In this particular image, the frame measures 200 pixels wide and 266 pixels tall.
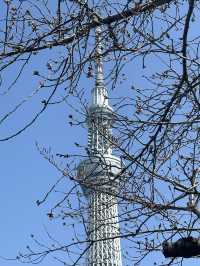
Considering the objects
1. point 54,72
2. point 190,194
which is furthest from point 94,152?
point 54,72

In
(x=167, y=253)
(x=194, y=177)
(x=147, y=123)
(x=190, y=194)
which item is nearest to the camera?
(x=167, y=253)

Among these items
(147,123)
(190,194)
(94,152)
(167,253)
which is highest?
(94,152)

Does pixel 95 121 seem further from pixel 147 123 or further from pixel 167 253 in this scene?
pixel 167 253

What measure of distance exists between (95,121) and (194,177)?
1.07m

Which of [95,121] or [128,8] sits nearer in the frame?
[128,8]

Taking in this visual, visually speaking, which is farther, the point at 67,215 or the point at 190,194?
the point at 67,215

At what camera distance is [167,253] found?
93.6 inches

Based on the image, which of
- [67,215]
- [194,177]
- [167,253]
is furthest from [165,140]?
[167,253]

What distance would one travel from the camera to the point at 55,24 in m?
3.86

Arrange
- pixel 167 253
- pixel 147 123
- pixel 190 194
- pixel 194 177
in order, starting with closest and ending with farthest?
pixel 167 253 → pixel 147 123 → pixel 190 194 → pixel 194 177

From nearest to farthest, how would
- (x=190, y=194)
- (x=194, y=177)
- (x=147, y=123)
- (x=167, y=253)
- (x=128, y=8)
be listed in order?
(x=167, y=253)
(x=128, y=8)
(x=147, y=123)
(x=190, y=194)
(x=194, y=177)

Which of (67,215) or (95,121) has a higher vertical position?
(95,121)

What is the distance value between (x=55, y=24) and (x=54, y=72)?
0.35 metres

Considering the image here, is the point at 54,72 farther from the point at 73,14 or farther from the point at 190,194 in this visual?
the point at 190,194
